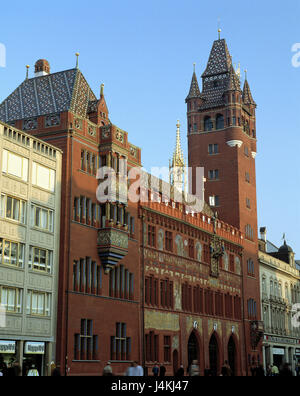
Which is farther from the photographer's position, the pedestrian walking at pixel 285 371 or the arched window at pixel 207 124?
the arched window at pixel 207 124

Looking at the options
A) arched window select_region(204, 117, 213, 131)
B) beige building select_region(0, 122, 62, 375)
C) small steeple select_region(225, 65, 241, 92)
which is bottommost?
beige building select_region(0, 122, 62, 375)

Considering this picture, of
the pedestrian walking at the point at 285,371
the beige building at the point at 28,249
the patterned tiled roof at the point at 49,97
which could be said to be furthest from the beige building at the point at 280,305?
the pedestrian walking at the point at 285,371

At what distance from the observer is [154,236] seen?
199 feet

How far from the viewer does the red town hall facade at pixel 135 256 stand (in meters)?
49.0

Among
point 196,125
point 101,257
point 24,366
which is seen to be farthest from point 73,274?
point 196,125

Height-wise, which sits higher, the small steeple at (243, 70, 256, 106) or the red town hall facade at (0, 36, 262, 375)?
the small steeple at (243, 70, 256, 106)

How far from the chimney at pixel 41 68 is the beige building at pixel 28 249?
1353 centimetres

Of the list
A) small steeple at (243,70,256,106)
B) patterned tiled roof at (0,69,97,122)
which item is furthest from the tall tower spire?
patterned tiled roof at (0,69,97,122)

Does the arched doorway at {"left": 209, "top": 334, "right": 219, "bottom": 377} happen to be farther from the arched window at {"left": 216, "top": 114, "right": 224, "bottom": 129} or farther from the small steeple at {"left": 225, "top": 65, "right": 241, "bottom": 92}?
the small steeple at {"left": 225, "top": 65, "right": 241, "bottom": 92}

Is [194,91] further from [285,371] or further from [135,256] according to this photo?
[285,371]

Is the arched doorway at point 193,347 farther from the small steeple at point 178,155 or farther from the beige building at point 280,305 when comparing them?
the small steeple at point 178,155

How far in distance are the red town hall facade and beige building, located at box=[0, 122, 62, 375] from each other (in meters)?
0.98

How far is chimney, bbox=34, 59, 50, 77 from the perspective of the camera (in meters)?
59.4

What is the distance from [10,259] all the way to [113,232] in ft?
33.8
